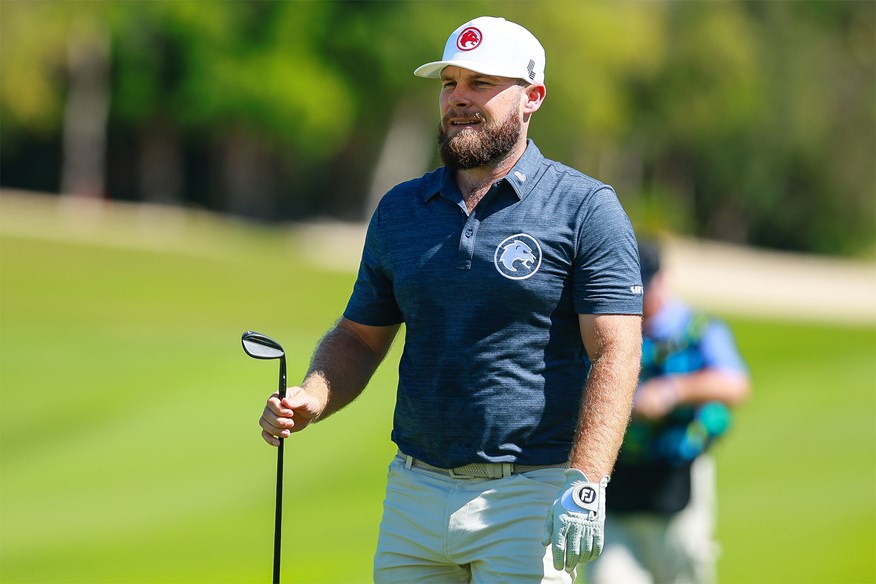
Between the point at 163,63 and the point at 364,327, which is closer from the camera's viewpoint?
the point at 364,327

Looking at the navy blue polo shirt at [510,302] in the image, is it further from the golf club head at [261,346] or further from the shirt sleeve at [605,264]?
the golf club head at [261,346]

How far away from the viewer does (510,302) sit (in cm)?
411

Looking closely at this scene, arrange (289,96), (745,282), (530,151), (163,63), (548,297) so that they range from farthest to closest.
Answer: (163,63)
(289,96)
(745,282)
(530,151)
(548,297)

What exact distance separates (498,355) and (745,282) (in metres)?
43.6

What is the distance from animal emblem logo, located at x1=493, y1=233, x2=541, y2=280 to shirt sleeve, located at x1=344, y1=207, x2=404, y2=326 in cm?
49

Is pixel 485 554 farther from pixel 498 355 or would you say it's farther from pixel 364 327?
pixel 364 327

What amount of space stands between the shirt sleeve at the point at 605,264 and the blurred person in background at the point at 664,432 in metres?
2.12

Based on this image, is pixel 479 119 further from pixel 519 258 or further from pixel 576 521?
pixel 576 521

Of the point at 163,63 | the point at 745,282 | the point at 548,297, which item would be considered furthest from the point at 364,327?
the point at 163,63

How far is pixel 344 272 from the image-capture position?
38281mm

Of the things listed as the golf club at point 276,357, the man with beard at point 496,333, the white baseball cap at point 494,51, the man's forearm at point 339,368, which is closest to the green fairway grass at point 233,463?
the man's forearm at point 339,368

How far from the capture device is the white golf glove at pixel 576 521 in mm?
3803

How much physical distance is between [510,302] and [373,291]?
644 mm

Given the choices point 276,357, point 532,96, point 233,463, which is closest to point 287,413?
point 276,357
